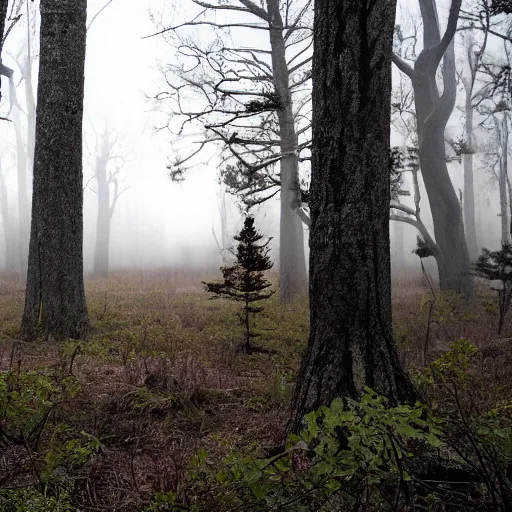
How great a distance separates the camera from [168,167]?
13.0 m

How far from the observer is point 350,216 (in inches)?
126

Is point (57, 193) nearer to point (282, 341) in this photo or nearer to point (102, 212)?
point (282, 341)

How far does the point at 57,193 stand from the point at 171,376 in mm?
3929

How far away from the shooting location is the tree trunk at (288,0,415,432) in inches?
124

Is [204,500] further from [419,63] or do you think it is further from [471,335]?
[419,63]

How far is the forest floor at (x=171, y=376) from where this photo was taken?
108 inches

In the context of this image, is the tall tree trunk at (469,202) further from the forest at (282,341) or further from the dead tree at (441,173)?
the dead tree at (441,173)

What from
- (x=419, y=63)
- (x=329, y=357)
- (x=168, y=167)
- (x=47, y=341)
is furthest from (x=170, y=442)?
(x=419, y=63)

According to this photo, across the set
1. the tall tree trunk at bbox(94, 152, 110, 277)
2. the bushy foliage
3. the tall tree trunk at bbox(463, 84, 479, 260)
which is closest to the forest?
the bushy foliage

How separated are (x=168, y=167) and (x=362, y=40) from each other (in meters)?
10.3

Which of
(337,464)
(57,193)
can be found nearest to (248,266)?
(57,193)

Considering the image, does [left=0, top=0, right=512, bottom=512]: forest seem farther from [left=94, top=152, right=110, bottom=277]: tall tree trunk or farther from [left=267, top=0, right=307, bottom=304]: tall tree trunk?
[left=94, top=152, right=110, bottom=277]: tall tree trunk

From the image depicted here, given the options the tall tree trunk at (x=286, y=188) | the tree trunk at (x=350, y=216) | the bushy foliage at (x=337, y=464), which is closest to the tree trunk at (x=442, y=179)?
the tall tree trunk at (x=286, y=188)

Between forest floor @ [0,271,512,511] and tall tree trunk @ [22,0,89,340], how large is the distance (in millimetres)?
562
